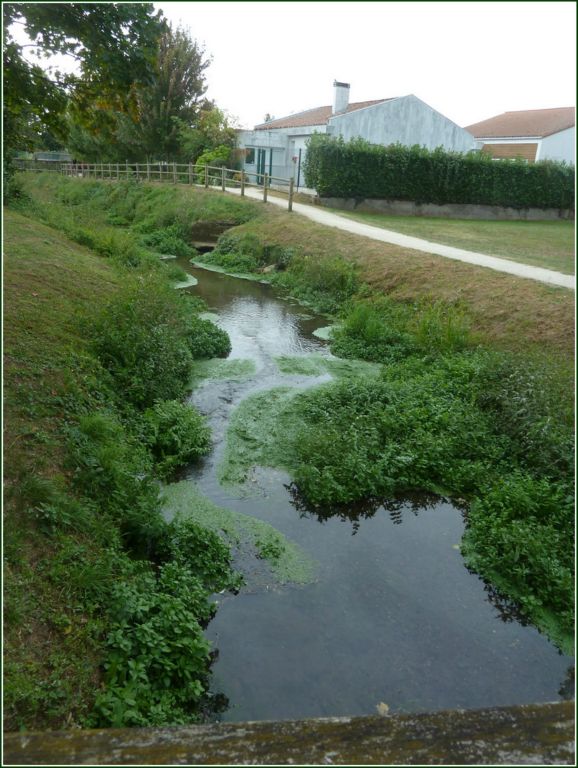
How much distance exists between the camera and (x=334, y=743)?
2.58 meters

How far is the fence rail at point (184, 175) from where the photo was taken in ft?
87.9

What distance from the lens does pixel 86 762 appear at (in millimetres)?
2385

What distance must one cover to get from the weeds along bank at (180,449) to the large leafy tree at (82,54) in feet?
8.58

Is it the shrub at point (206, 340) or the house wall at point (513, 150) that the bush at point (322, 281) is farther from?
the house wall at point (513, 150)

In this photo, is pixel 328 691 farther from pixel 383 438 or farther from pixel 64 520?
pixel 383 438

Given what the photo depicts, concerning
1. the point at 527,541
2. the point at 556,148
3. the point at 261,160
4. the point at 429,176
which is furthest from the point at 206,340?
the point at 261,160

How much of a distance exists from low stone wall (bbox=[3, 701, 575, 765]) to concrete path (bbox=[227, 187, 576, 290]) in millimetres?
7817

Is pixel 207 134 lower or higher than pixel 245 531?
higher

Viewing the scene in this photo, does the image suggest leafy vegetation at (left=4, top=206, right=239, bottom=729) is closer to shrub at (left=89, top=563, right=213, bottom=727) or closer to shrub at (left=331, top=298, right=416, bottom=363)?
shrub at (left=89, top=563, right=213, bottom=727)

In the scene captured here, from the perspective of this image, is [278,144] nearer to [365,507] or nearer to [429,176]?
[429,176]

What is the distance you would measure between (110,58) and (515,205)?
24998mm

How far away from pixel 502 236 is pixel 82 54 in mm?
16262

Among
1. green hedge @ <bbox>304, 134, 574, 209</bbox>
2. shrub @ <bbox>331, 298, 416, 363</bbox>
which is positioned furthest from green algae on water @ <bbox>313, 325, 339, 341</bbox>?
green hedge @ <bbox>304, 134, 574, 209</bbox>

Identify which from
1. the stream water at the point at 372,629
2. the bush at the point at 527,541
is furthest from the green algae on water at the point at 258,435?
the bush at the point at 527,541
